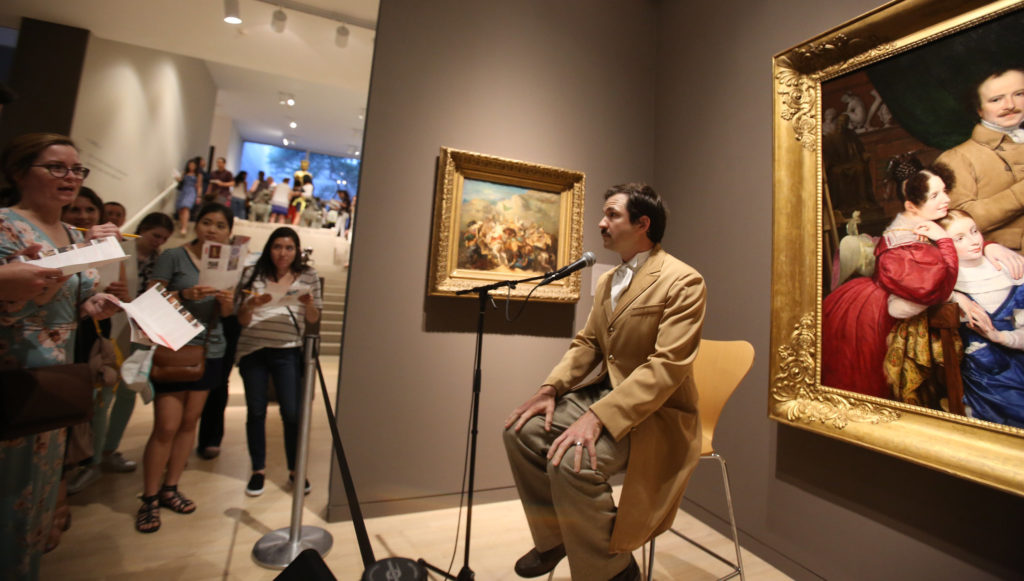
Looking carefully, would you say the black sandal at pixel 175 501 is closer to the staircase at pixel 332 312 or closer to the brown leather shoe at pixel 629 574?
the brown leather shoe at pixel 629 574

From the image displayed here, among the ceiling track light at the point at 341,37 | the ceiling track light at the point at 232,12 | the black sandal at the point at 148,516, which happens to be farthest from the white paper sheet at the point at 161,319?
the ceiling track light at the point at 341,37

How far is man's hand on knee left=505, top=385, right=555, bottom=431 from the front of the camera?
5.72 feet

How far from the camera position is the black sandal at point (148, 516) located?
220 centimetres

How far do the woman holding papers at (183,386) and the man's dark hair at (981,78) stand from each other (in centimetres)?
342

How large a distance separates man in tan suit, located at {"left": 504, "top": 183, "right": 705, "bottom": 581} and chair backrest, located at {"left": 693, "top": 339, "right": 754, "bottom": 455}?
559 millimetres

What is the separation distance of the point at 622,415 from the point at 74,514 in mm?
2911

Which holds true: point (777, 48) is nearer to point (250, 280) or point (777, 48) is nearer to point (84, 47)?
point (250, 280)

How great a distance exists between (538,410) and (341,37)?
194 inches

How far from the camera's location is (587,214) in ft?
10.2

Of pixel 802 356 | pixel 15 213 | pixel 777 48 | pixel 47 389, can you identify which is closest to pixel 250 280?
pixel 15 213

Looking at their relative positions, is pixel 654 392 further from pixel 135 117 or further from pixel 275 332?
pixel 135 117

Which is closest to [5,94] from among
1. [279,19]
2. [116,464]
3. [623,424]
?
[623,424]

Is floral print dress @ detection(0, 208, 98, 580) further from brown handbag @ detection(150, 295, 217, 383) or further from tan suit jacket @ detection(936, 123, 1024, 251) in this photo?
tan suit jacket @ detection(936, 123, 1024, 251)

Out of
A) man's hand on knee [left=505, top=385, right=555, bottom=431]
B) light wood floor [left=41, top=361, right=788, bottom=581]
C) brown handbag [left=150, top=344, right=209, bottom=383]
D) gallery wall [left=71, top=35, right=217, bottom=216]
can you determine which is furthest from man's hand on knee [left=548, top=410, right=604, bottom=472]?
gallery wall [left=71, top=35, right=217, bottom=216]
